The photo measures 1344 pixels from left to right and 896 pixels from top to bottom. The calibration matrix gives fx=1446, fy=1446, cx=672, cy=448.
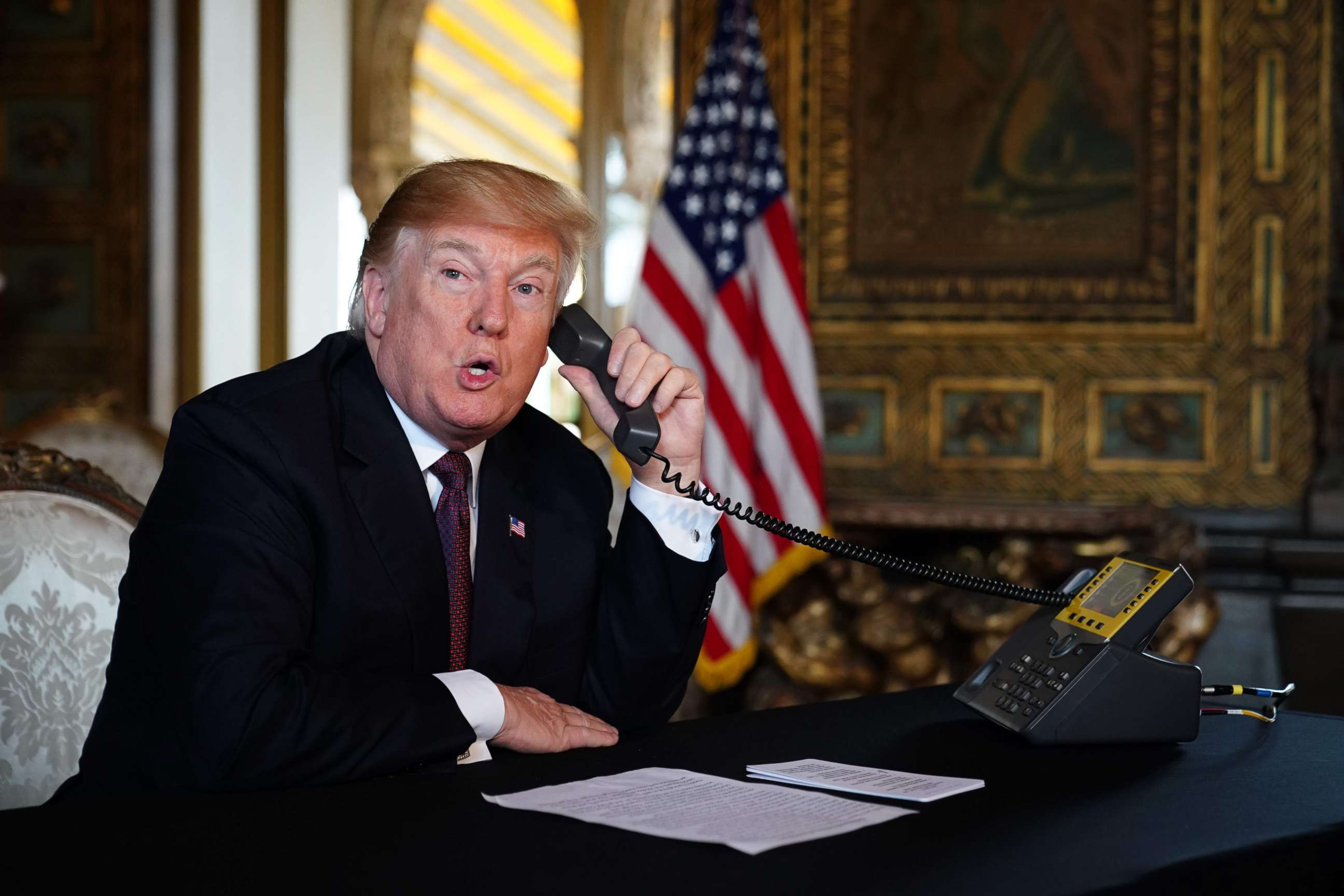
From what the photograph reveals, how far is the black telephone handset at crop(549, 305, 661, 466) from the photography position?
6.64ft

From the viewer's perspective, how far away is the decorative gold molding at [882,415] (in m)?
5.10

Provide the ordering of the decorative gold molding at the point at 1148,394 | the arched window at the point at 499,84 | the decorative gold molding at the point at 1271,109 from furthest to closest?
the arched window at the point at 499,84, the decorative gold molding at the point at 1148,394, the decorative gold molding at the point at 1271,109

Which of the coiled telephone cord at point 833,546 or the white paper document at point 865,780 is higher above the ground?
the coiled telephone cord at point 833,546

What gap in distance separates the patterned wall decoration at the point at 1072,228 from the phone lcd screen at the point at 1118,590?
324 centimetres

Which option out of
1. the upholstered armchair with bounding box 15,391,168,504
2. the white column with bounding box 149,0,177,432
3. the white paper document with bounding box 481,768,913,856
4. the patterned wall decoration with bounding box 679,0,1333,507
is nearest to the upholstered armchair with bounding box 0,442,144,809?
the white paper document with bounding box 481,768,913,856

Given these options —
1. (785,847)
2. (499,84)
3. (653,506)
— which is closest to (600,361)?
(653,506)

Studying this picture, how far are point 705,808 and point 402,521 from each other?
27.8 inches

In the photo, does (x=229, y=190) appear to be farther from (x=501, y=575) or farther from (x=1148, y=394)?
(x=501, y=575)

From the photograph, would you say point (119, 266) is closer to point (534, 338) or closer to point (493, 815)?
point (534, 338)

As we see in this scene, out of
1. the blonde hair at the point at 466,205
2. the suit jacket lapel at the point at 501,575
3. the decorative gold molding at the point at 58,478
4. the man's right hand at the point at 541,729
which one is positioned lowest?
the man's right hand at the point at 541,729

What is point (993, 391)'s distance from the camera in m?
5.01

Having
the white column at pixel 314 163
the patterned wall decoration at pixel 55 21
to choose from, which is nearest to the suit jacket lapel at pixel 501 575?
the white column at pixel 314 163

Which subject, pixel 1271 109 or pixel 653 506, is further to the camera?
pixel 1271 109

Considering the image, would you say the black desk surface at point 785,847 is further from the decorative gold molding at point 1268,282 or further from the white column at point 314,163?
the white column at point 314,163
